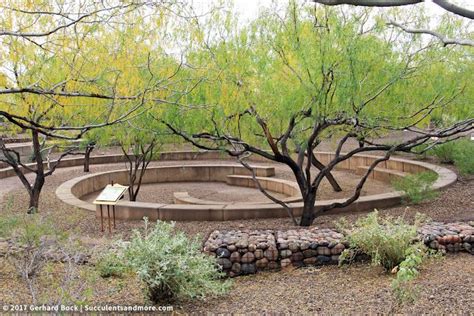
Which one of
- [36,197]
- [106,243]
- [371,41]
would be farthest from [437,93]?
[36,197]

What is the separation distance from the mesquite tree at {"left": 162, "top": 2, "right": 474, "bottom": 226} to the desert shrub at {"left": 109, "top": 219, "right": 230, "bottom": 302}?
107 inches

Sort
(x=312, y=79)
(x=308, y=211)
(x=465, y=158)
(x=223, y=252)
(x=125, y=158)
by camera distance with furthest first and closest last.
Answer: (x=125, y=158), (x=465, y=158), (x=308, y=211), (x=312, y=79), (x=223, y=252)

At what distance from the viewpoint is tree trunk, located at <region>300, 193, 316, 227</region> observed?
8086 mm

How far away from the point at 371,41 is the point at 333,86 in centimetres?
80

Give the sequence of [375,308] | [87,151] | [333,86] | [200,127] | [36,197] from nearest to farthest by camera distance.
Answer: [375,308] < [333,86] < [200,127] < [36,197] < [87,151]

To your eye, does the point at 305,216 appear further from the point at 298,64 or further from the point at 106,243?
the point at 106,243

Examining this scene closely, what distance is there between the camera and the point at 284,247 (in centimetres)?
620

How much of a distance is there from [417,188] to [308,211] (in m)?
2.64

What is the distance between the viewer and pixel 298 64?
714 centimetres

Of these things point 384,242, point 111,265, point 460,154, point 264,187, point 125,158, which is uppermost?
point 460,154

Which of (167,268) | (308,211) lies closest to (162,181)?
(308,211)

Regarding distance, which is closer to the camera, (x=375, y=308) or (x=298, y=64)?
(x=375, y=308)

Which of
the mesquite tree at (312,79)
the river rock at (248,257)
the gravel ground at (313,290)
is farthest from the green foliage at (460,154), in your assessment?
the river rock at (248,257)

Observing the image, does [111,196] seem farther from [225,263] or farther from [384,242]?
[384,242]
